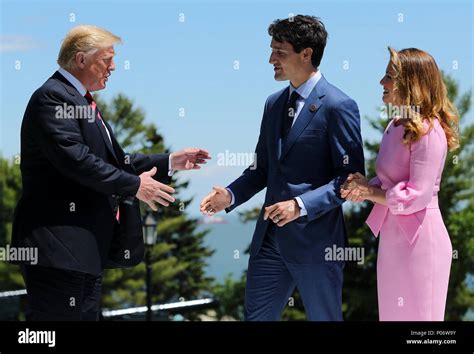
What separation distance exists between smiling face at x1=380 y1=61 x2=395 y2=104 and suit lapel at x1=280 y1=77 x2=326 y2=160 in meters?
0.34

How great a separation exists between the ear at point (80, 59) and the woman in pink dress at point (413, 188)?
5.31 feet

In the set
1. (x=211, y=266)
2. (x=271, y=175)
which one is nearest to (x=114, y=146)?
(x=271, y=175)

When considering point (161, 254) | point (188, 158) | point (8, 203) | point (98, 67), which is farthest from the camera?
point (161, 254)

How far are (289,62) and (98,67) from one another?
109 centimetres

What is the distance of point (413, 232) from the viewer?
5.16m

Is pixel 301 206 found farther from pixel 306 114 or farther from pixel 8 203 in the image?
pixel 8 203

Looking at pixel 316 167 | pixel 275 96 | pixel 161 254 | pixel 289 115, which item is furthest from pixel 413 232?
pixel 161 254

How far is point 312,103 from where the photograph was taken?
5270mm

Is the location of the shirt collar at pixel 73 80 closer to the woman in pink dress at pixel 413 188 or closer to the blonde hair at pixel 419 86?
the woman in pink dress at pixel 413 188

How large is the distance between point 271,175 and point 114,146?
920mm

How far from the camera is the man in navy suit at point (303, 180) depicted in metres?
5.13

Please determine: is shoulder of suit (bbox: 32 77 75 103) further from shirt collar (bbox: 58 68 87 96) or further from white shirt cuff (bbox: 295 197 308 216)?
white shirt cuff (bbox: 295 197 308 216)

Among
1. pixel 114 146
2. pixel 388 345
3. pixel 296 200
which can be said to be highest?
pixel 114 146

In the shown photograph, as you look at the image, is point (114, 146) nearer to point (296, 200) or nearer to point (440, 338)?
point (296, 200)
